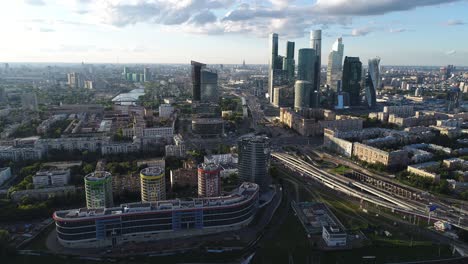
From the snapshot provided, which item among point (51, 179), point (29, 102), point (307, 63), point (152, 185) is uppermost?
point (307, 63)

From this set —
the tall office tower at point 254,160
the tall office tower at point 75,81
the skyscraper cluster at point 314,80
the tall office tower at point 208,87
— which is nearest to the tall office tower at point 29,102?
the tall office tower at point 208,87

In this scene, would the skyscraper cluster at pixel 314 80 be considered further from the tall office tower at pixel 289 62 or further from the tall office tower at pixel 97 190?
the tall office tower at pixel 97 190

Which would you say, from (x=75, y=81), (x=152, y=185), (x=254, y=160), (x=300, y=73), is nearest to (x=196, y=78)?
(x=300, y=73)

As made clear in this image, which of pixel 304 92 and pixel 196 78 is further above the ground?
pixel 196 78

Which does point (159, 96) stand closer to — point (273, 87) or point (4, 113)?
point (273, 87)

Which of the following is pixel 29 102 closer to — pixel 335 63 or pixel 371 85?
pixel 371 85
